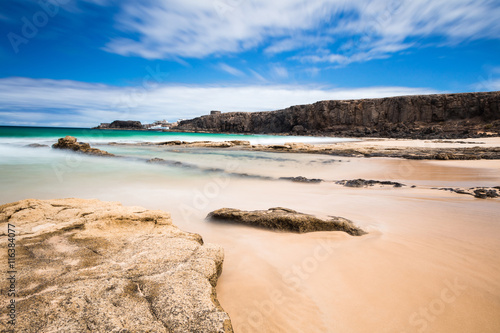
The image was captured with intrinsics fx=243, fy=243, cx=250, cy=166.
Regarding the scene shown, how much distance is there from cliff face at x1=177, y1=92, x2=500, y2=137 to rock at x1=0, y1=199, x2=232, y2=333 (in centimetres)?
4615

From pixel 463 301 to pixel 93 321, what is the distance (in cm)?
268

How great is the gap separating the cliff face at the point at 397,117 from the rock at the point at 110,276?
151 feet

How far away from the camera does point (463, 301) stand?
1.96 m

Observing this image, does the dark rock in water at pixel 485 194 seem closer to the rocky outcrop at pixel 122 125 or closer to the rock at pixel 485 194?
the rock at pixel 485 194

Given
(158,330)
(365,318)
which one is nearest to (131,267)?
(158,330)

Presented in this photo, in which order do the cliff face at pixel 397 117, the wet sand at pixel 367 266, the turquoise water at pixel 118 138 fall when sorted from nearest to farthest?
the wet sand at pixel 367 266, the turquoise water at pixel 118 138, the cliff face at pixel 397 117

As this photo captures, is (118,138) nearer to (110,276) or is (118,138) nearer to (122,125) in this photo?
(110,276)

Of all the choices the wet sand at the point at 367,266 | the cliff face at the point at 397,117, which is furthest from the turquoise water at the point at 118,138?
the wet sand at the point at 367,266

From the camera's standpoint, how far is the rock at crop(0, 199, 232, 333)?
1398 mm

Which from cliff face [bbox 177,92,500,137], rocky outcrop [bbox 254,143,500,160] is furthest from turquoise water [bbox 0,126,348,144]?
rocky outcrop [bbox 254,143,500,160]

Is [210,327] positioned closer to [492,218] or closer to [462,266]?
[462,266]

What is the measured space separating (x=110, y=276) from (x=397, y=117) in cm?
6573

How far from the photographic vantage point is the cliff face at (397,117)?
145 feet

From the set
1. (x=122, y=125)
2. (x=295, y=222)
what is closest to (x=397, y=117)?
(x=295, y=222)
